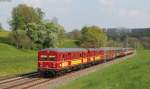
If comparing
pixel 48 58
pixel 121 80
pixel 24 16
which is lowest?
pixel 121 80

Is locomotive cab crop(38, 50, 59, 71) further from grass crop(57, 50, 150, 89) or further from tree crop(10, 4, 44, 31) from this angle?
tree crop(10, 4, 44, 31)

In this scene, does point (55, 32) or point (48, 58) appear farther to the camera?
point (55, 32)

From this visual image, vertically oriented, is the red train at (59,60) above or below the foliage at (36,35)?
below

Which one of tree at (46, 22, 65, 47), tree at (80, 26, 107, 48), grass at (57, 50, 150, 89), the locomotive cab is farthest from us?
tree at (80, 26, 107, 48)

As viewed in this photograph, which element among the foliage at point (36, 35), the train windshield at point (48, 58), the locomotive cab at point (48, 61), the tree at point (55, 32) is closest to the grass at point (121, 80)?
the locomotive cab at point (48, 61)

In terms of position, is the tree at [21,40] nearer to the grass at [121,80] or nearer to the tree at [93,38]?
the tree at [93,38]

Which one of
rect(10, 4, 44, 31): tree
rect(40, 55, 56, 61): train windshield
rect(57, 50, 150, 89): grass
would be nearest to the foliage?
rect(10, 4, 44, 31): tree

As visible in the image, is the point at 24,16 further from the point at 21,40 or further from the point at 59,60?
the point at 59,60

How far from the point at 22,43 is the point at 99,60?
5146 cm

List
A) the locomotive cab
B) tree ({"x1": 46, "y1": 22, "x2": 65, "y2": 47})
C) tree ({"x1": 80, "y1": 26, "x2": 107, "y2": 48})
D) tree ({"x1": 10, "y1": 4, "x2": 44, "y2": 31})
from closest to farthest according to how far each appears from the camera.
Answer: the locomotive cab < tree ({"x1": 46, "y1": 22, "x2": 65, "y2": 47}) < tree ({"x1": 10, "y1": 4, "x2": 44, "y2": 31}) < tree ({"x1": 80, "y1": 26, "x2": 107, "y2": 48})

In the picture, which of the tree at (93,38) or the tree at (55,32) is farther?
the tree at (93,38)

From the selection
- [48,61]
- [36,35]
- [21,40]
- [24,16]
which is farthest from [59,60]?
[24,16]

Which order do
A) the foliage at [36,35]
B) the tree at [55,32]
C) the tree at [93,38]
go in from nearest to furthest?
the foliage at [36,35] → the tree at [55,32] → the tree at [93,38]

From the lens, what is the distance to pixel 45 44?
119 meters
